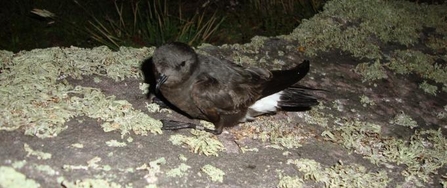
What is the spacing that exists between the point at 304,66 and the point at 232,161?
1.00 m

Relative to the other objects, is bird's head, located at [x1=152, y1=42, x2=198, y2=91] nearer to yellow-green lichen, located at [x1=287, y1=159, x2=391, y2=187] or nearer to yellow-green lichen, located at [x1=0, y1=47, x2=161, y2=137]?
yellow-green lichen, located at [x1=0, y1=47, x2=161, y2=137]

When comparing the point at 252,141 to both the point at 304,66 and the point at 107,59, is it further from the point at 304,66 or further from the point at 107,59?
the point at 107,59

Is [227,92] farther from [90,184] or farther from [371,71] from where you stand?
[371,71]

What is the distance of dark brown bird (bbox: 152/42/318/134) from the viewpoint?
2510 millimetres

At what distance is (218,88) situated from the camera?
8.80 feet

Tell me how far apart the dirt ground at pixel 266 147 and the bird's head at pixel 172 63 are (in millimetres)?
348

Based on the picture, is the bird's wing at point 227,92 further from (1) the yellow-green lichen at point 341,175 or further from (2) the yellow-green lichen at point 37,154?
(2) the yellow-green lichen at point 37,154

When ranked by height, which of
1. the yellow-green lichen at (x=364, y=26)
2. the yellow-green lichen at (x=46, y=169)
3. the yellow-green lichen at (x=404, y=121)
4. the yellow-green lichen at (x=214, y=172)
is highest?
the yellow-green lichen at (x=364, y=26)

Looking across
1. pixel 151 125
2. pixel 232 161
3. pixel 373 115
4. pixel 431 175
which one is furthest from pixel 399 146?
pixel 151 125

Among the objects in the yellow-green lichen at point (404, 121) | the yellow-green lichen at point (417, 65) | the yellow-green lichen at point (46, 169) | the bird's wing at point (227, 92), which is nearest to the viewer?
the yellow-green lichen at point (46, 169)

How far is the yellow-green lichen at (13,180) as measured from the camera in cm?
184

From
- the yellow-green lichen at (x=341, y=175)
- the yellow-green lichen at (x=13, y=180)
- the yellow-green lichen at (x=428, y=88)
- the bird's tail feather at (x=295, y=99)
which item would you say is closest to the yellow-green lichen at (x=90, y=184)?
the yellow-green lichen at (x=13, y=180)

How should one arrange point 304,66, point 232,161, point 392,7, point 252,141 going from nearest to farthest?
point 232,161 < point 252,141 < point 304,66 < point 392,7

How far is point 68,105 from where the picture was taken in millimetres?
2496
